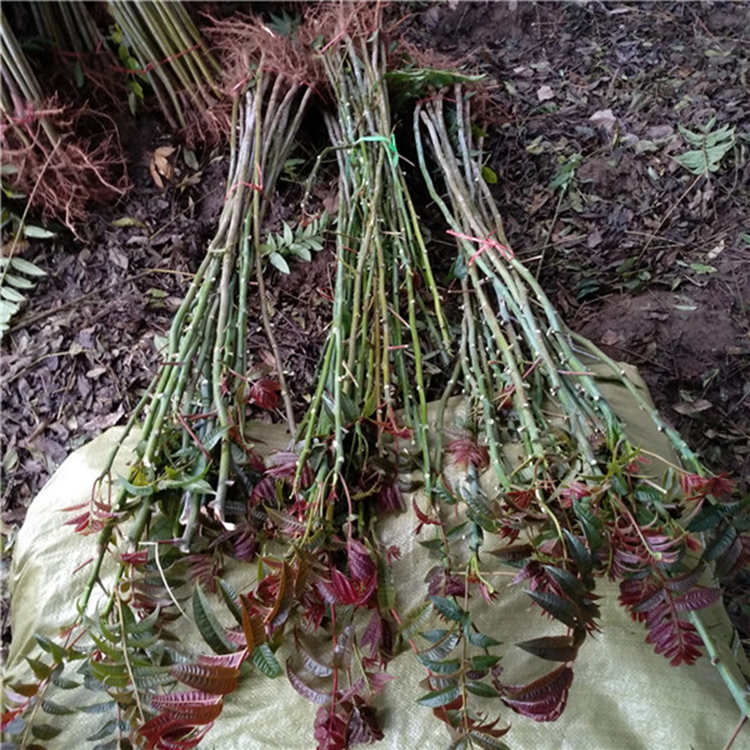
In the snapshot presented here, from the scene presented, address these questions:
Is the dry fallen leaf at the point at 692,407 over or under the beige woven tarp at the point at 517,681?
under

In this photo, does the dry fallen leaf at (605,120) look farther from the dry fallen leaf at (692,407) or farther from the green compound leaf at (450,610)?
the green compound leaf at (450,610)

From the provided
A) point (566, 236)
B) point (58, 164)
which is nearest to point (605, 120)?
point (566, 236)

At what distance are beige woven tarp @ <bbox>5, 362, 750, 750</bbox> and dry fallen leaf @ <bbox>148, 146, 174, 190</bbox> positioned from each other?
1082mm

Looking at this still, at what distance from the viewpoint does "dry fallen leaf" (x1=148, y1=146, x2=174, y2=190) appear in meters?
1.73

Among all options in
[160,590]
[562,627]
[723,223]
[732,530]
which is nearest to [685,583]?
[732,530]

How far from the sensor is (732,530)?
79 centimetres

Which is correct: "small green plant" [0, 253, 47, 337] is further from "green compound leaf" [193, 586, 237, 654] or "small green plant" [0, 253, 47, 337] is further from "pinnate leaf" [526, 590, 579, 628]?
"pinnate leaf" [526, 590, 579, 628]

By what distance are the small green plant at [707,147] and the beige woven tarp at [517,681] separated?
3.86 ft

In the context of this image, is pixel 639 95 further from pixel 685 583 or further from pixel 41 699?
pixel 41 699

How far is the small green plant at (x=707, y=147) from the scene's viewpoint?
5.50 feet

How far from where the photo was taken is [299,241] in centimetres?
155

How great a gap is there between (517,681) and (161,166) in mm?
1511

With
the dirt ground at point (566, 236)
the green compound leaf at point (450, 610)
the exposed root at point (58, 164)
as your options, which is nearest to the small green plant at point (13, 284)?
the dirt ground at point (566, 236)

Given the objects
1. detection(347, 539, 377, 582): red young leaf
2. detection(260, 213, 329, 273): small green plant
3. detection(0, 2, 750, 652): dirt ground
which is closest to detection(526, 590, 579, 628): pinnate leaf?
detection(347, 539, 377, 582): red young leaf
